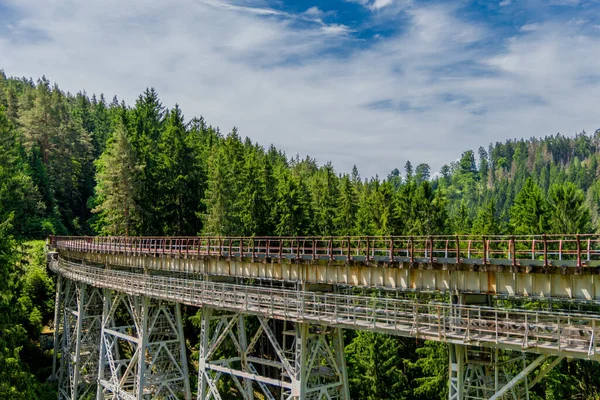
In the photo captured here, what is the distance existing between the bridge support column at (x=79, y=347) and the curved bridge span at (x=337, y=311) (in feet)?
0.38

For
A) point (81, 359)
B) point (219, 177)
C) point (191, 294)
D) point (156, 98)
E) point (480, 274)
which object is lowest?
point (81, 359)

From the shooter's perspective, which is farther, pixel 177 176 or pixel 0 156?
pixel 177 176

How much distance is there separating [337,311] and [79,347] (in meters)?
20.1

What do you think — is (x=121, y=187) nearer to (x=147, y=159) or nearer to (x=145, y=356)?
(x=147, y=159)

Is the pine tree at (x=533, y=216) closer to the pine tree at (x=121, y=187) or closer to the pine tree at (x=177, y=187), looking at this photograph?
the pine tree at (x=177, y=187)

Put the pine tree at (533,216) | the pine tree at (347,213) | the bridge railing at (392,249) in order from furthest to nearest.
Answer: the pine tree at (347,213), the pine tree at (533,216), the bridge railing at (392,249)

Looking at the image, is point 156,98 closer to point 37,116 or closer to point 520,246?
point 37,116

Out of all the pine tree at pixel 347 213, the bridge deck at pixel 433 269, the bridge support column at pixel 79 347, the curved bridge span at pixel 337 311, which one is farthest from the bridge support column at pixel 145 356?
the pine tree at pixel 347 213

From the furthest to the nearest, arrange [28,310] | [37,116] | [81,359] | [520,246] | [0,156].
Result: [37,116] < [28,310] < [520,246] < [81,359] < [0,156]

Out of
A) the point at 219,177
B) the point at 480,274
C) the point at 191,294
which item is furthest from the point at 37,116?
the point at 480,274

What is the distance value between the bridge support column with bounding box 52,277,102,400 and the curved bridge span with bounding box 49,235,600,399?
0.38ft

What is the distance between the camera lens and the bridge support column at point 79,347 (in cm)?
3164

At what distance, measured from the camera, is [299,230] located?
4488 centimetres

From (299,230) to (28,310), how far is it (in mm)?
21975
